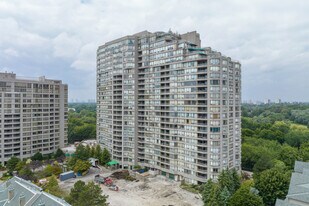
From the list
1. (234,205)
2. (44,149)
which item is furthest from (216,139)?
(44,149)

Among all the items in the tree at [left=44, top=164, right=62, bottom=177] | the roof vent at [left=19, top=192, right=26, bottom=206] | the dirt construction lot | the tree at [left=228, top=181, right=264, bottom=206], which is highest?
the roof vent at [left=19, top=192, right=26, bottom=206]

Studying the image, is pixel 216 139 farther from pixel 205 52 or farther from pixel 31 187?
pixel 31 187

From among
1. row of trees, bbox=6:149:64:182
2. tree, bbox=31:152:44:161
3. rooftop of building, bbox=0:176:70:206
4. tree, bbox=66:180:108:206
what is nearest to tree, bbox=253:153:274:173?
tree, bbox=66:180:108:206

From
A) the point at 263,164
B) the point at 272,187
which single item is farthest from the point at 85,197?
the point at 263,164

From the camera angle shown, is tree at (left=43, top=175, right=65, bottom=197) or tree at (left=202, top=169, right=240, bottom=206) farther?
tree at (left=43, top=175, right=65, bottom=197)

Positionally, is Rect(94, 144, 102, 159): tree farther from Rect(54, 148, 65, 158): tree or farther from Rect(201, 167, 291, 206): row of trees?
Rect(201, 167, 291, 206): row of trees

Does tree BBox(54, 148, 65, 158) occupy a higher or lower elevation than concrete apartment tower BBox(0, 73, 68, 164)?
lower
